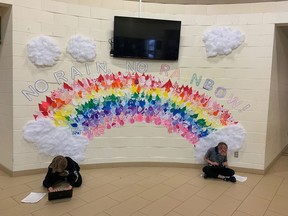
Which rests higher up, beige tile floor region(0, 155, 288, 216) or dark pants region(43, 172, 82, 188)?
dark pants region(43, 172, 82, 188)

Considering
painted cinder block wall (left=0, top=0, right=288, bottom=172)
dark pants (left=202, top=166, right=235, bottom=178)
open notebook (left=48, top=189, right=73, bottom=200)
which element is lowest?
open notebook (left=48, top=189, right=73, bottom=200)

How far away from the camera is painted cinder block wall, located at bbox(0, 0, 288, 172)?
3.06 m

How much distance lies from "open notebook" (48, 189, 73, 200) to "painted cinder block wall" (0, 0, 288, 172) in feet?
2.83

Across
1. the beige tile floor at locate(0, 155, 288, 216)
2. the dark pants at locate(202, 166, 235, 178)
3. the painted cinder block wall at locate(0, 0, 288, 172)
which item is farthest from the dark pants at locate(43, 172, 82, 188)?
the dark pants at locate(202, 166, 235, 178)

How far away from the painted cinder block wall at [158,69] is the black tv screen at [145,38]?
0.16 m

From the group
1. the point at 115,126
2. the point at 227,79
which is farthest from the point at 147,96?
the point at 227,79

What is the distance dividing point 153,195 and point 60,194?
3.34 feet

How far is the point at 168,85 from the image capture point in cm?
354

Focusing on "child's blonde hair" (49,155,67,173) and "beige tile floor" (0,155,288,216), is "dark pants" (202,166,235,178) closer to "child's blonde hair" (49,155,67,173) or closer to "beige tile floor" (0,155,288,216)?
"beige tile floor" (0,155,288,216)

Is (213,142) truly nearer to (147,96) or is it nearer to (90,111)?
(147,96)

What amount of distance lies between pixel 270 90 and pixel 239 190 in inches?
57.8

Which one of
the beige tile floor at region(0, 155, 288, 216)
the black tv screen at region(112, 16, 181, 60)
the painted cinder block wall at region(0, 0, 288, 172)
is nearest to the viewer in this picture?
the beige tile floor at region(0, 155, 288, 216)

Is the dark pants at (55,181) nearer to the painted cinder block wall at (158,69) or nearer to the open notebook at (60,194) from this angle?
the open notebook at (60,194)

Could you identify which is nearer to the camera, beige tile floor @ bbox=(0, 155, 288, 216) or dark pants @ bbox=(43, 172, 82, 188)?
beige tile floor @ bbox=(0, 155, 288, 216)
